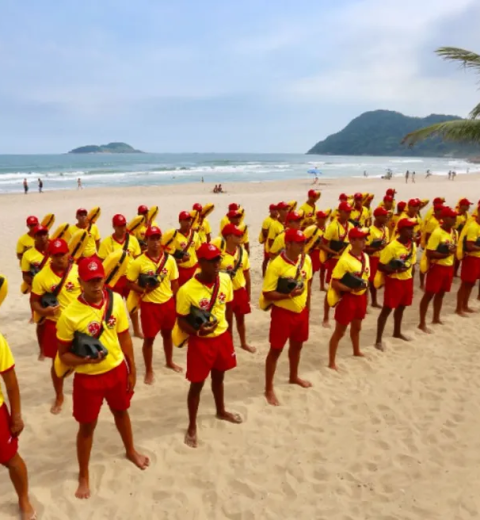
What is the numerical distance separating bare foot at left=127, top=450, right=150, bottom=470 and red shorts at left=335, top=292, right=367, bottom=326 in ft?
11.5

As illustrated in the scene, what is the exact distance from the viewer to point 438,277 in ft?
26.3

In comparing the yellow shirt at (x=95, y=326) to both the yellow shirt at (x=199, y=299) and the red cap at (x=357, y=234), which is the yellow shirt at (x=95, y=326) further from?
the red cap at (x=357, y=234)

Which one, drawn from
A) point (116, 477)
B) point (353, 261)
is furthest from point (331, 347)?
point (116, 477)

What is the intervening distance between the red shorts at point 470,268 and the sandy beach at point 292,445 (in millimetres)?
1686

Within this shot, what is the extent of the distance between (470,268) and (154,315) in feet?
21.7

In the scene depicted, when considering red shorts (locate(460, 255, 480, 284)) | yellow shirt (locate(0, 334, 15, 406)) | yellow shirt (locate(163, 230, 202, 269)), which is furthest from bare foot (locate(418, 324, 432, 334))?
yellow shirt (locate(0, 334, 15, 406))

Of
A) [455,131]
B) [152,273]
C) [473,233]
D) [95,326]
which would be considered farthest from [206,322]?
[455,131]

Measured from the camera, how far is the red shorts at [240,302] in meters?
7.00

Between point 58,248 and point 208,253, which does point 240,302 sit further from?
point 58,248

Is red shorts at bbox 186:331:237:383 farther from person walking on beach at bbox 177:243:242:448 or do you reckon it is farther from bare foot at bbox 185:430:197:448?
bare foot at bbox 185:430:197:448

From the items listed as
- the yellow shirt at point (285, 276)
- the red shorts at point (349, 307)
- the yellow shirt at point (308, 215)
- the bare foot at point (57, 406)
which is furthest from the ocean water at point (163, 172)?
the bare foot at point (57, 406)

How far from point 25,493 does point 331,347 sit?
15.1 ft

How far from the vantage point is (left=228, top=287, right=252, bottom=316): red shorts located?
276 inches

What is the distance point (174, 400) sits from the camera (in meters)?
6.00
